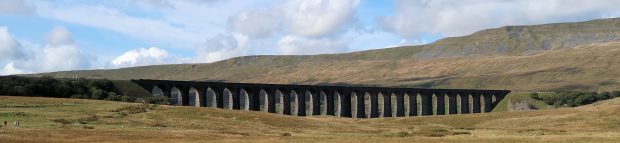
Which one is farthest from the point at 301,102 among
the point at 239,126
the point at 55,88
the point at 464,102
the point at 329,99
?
the point at 239,126

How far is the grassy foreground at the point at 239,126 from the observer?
58750 mm

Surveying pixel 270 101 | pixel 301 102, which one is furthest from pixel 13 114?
pixel 301 102

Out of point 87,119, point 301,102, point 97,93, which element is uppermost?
point 97,93

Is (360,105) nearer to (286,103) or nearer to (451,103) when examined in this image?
(286,103)

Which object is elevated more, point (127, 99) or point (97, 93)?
point (97, 93)

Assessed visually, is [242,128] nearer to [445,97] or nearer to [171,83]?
[171,83]

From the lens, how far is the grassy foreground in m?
58.8

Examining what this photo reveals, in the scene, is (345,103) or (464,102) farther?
(464,102)

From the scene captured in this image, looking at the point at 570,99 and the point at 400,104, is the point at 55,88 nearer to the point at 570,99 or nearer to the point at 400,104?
the point at 400,104

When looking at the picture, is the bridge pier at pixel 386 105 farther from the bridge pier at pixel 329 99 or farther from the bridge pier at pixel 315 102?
the bridge pier at pixel 315 102

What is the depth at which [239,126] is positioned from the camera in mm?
86375

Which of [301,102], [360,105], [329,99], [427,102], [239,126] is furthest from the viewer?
[427,102]

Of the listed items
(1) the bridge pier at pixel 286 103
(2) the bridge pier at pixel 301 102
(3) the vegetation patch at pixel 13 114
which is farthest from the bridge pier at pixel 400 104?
(3) the vegetation patch at pixel 13 114

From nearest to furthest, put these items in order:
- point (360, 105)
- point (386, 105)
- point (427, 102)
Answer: point (360, 105) < point (386, 105) < point (427, 102)
